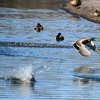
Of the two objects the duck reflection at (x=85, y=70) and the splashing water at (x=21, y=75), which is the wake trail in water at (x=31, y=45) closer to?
the duck reflection at (x=85, y=70)

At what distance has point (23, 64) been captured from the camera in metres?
17.4

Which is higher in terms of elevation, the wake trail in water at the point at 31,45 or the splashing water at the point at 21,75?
the wake trail in water at the point at 31,45

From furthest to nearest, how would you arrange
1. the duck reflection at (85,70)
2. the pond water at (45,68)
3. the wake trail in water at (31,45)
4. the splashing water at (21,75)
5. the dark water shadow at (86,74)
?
the wake trail in water at (31,45) → the duck reflection at (85,70) → the dark water shadow at (86,74) → the splashing water at (21,75) → the pond water at (45,68)

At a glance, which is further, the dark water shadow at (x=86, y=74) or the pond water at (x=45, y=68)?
the dark water shadow at (x=86, y=74)

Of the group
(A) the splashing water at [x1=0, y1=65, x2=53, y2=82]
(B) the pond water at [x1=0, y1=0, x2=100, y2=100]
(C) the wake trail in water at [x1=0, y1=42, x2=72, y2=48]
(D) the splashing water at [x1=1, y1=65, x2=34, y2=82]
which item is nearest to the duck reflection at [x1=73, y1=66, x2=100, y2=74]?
(B) the pond water at [x1=0, y1=0, x2=100, y2=100]

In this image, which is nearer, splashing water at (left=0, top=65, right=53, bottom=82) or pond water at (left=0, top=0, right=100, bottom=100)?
pond water at (left=0, top=0, right=100, bottom=100)

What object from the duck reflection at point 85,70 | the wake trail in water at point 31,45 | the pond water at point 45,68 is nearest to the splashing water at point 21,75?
the pond water at point 45,68

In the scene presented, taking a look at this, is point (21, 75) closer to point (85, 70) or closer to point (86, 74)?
point (86, 74)

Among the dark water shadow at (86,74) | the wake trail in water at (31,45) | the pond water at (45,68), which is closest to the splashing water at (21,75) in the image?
the pond water at (45,68)

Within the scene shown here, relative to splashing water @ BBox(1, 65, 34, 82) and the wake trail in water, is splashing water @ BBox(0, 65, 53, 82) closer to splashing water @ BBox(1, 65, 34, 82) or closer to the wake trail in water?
splashing water @ BBox(1, 65, 34, 82)

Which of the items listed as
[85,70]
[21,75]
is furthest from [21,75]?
[85,70]

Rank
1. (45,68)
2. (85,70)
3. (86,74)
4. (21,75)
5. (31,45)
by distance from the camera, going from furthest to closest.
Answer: (31,45) → (45,68) → (85,70) → (86,74) → (21,75)

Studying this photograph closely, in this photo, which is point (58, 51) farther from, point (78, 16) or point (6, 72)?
point (78, 16)

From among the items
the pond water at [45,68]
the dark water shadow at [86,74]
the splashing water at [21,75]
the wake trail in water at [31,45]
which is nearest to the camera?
the pond water at [45,68]
